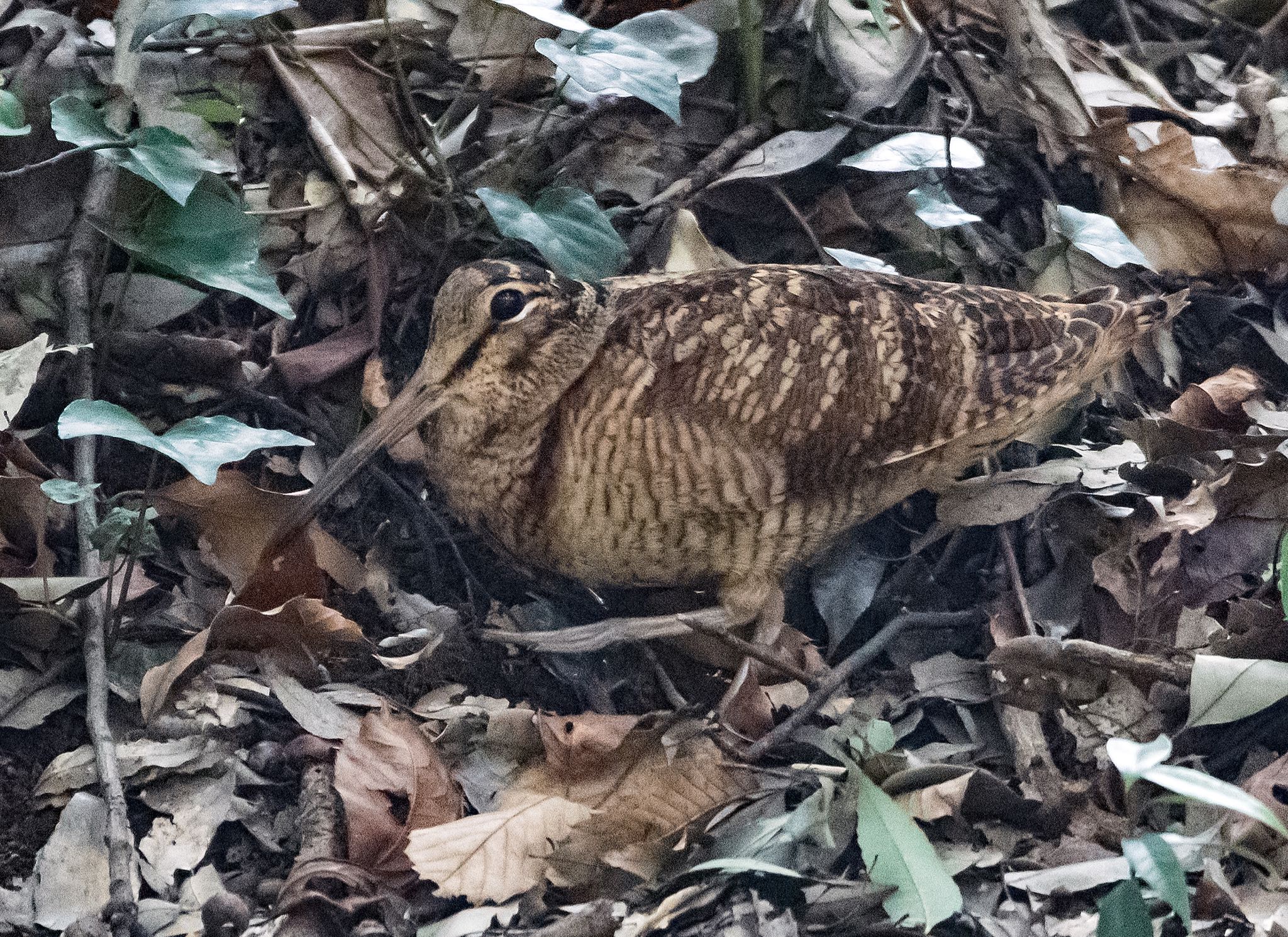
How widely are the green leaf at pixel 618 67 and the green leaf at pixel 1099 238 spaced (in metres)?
0.98

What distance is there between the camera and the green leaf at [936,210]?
2.69m

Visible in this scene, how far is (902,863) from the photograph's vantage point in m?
2.00

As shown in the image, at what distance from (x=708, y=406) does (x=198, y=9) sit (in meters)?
1.12

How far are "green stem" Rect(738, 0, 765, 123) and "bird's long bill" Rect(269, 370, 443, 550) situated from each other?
1.16 metres

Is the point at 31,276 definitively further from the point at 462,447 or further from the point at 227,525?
the point at 462,447

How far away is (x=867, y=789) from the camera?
2135 millimetres

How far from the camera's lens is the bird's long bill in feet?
8.23

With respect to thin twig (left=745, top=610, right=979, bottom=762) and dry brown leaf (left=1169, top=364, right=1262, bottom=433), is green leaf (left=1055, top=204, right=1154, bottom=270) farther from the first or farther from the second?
thin twig (left=745, top=610, right=979, bottom=762)

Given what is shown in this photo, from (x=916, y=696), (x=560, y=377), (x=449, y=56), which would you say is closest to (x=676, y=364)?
(x=560, y=377)

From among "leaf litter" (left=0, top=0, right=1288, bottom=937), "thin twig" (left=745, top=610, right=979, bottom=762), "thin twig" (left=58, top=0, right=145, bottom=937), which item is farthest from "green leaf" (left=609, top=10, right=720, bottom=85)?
"thin twig" (left=745, top=610, right=979, bottom=762)

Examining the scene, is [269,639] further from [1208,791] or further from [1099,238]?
[1099,238]

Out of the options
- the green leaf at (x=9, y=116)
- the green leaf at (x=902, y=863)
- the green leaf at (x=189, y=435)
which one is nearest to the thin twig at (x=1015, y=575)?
the green leaf at (x=902, y=863)

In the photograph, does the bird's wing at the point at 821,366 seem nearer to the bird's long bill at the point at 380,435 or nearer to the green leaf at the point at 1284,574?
the bird's long bill at the point at 380,435

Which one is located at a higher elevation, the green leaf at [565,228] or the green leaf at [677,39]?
the green leaf at [677,39]
